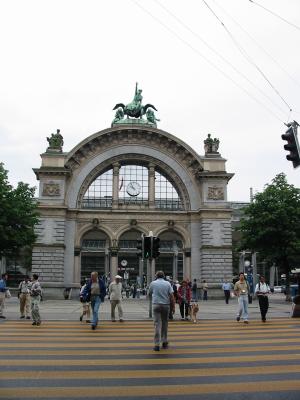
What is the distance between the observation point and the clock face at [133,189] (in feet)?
145

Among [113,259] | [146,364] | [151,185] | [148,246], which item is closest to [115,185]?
[151,185]

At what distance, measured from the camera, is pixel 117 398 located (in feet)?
23.9

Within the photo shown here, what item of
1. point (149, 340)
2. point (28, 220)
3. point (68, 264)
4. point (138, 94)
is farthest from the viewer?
point (138, 94)

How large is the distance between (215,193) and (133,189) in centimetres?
739

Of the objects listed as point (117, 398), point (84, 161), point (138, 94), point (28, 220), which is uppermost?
point (138, 94)

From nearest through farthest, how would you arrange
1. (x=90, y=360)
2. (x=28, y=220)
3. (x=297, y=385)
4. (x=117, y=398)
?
(x=117, y=398)
(x=297, y=385)
(x=90, y=360)
(x=28, y=220)

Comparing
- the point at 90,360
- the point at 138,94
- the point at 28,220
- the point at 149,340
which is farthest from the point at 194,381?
the point at 138,94

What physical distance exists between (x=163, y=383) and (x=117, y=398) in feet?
3.78

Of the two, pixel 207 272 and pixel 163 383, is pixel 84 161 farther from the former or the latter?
pixel 163 383

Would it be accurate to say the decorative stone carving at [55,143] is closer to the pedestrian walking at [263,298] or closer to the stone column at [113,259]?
the stone column at [113,259]

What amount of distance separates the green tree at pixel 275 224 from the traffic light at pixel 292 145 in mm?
22871

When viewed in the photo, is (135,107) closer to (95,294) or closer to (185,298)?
(185,298)

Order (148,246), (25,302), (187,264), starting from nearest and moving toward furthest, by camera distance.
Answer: (25,302), (148,246), (187,264)

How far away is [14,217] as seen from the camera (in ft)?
113
